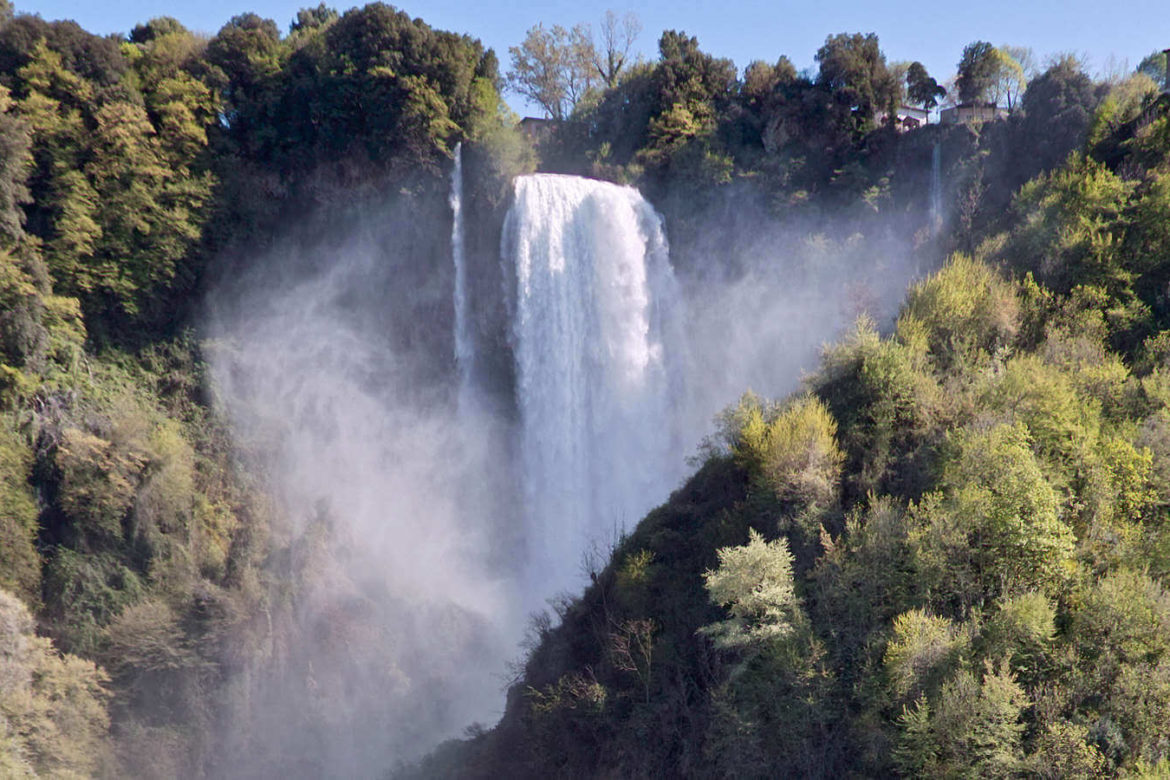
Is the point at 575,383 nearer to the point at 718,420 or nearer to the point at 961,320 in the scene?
the point at 718,420

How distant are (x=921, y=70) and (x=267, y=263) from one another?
3042cm

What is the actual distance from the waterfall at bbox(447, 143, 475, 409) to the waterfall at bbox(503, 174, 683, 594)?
2193 mm

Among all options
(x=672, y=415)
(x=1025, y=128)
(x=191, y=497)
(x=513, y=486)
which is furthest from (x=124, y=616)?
(x=1025, y=128)

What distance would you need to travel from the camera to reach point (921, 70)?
43281 mm

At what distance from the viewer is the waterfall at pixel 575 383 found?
121 ft

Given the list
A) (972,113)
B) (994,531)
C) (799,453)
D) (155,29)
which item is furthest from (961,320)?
(155,29)

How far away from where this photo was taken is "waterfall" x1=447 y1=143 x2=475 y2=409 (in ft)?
127

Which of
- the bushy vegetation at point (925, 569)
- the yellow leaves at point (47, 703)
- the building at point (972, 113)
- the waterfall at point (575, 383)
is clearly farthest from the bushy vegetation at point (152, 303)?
the building at point (972, 113)

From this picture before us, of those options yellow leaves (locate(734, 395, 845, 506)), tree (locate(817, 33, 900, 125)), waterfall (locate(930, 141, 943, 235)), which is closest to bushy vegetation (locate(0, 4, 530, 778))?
tree (locate(817, 33, 900, 125))

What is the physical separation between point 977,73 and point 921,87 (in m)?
2.71

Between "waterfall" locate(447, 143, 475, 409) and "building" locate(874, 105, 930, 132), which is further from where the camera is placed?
"building" locate(874, 105, 930, 132)

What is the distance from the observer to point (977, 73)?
4106 cm

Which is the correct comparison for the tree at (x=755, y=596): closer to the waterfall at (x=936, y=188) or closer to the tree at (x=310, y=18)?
the waterfall at (x=936, y=188)

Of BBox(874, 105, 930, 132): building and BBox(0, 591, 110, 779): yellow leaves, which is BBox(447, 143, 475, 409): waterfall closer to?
BBox(0, 591, 110, 779): yellow leaves
